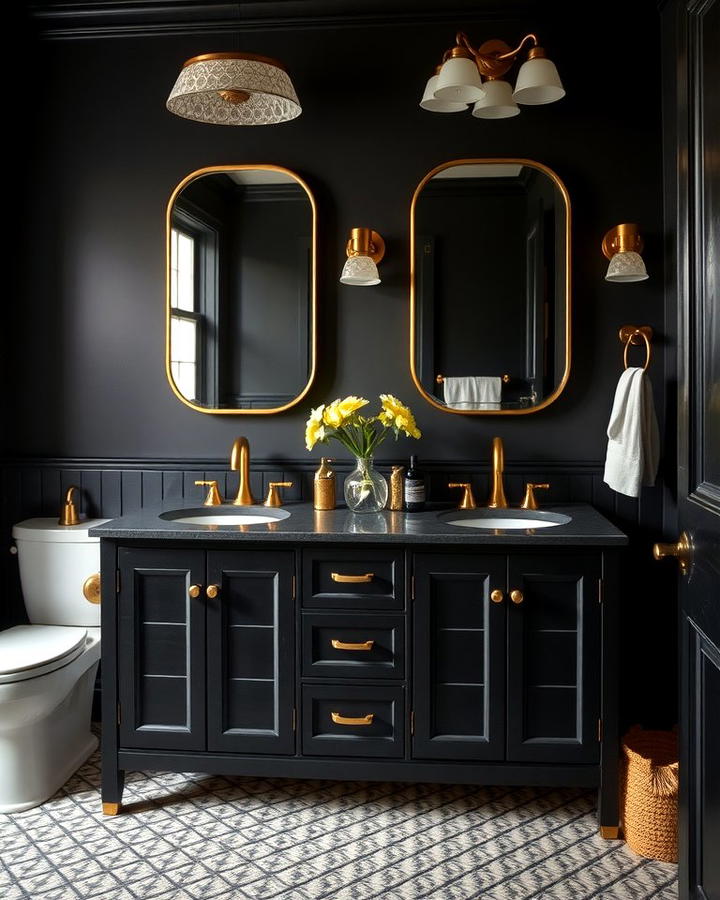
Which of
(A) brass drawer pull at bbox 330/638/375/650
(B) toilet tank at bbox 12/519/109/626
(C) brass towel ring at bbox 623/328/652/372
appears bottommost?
(A) brass drawer pull at bbox 330/638/375/650

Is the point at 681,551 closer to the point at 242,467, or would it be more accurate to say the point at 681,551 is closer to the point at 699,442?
the point at 699,442

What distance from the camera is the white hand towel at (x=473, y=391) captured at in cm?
277

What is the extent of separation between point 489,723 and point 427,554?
1.63ft

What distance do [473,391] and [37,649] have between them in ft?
5.21

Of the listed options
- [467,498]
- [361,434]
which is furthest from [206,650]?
[467,498]

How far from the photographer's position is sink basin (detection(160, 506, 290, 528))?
2695 mm

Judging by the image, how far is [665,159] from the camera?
268cm

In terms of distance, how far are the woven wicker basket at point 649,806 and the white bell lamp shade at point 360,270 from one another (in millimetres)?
1634

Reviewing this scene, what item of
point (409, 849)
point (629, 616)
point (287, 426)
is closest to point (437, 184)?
point (287, 426)

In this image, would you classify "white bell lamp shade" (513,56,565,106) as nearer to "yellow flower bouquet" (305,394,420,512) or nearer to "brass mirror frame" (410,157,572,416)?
"brass mirror frame" (410,157,572,416)

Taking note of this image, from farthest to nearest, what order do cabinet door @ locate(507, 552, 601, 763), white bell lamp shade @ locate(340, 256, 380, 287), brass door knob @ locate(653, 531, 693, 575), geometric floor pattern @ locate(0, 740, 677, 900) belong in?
white bell lamp shade @ locate(340, 256, 380, 287)
cabinet door @ locate(507, 552, 601, 763)
geometric floor pattern @ locate(0, 740, 677, 900)
brass door knob @ locate(653, 531, 693, 575)

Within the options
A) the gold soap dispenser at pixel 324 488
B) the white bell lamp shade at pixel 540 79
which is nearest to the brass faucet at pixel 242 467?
the gold soap dispenser at pixel 324 488

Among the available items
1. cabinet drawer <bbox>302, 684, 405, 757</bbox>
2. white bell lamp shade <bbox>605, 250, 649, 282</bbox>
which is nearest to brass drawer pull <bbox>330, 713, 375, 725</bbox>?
cabinet drawer <bbox>302, 684, 405, 757</bbox>

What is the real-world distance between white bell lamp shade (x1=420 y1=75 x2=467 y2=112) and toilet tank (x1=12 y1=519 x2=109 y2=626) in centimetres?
175
